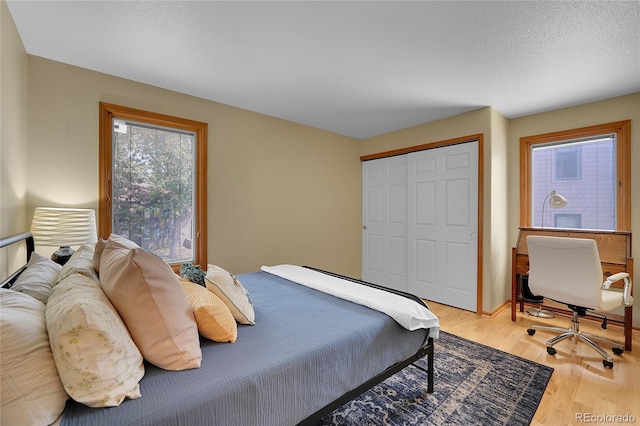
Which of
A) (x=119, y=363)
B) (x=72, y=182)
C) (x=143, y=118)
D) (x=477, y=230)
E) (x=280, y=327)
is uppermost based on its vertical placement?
(x=143, y=118)

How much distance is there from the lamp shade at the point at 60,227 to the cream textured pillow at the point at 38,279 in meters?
0.48

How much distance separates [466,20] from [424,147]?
2.16 metres

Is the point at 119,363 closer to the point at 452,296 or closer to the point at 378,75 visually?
the point at 378,75

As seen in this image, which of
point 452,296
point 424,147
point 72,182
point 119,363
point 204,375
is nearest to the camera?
point 119,363

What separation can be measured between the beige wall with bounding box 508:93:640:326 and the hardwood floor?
971 millimetres

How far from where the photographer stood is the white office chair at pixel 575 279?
7.56 feet

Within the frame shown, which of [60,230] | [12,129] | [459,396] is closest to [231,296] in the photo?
[60,230]

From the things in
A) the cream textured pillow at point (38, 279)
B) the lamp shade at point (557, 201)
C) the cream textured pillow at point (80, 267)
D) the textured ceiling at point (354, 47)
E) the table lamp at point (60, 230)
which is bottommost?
the cream textured pillow at point (38, 279)

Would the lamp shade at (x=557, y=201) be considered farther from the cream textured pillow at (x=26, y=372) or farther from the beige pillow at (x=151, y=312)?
the cream textured pillow at (x=26, y=372)

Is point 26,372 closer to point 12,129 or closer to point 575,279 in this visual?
point 12,129

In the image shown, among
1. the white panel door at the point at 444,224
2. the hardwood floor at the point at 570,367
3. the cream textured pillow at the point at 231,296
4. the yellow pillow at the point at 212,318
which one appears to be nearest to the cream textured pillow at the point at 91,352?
the yellow pillow at the point at 212,318

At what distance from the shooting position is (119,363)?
91cm

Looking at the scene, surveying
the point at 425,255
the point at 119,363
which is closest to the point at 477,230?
the point at 425,255

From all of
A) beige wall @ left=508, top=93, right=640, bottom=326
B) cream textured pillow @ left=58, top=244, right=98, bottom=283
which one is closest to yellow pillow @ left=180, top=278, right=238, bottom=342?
cream textured pillow @ left=58, top=244, right=98, bottom=283
